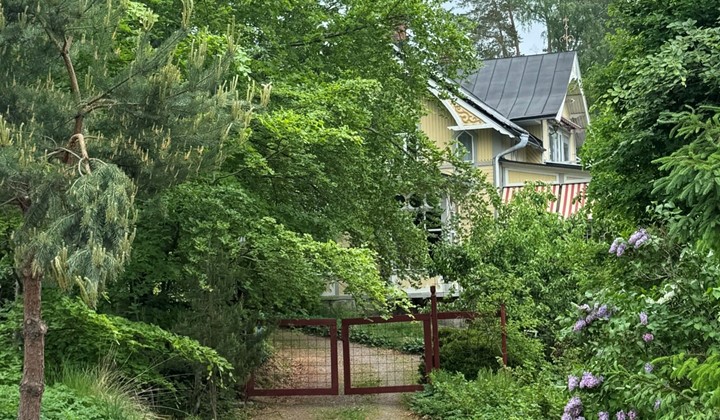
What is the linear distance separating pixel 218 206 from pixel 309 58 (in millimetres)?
4368

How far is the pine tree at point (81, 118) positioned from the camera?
20.1 feet

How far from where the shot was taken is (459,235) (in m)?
14.4

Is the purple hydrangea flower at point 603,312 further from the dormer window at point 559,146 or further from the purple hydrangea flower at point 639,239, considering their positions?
the dormer window at point 559,146

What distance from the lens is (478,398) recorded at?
444 inches

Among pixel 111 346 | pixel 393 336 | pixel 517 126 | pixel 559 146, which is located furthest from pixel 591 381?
pixel 559 146

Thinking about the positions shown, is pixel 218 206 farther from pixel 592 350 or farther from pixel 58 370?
pixel 592 350

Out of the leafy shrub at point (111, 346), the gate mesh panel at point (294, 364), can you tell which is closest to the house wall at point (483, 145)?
the gate mesh panel at point (294, 364)

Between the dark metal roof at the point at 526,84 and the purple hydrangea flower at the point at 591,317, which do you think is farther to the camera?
the dark metal roof at the point at 526,84

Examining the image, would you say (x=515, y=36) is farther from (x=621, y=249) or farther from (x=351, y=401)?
(x=621, y=249)

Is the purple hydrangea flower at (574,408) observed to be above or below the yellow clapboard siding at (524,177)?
below

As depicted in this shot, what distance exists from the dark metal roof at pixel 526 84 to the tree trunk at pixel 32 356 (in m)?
20.2

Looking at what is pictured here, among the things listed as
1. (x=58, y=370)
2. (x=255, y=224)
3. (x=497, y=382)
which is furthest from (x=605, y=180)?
(x=58, y=370)

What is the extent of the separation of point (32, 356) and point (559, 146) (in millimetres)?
24205

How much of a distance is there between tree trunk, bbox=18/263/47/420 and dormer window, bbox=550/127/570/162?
22627 millimetres
